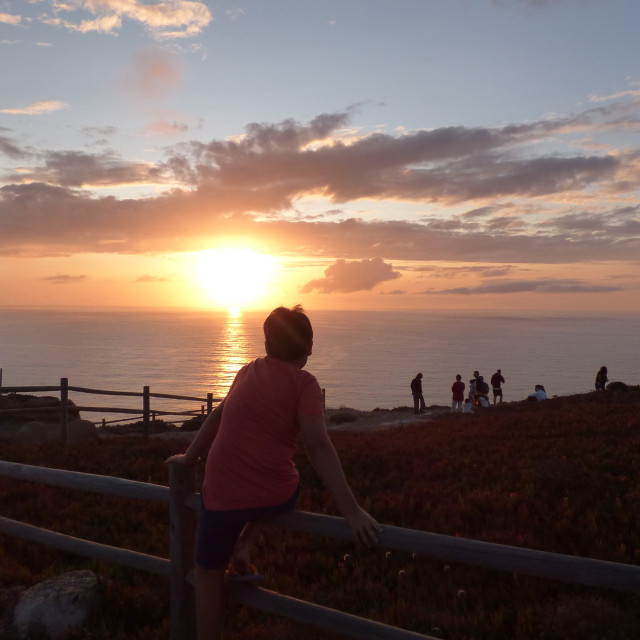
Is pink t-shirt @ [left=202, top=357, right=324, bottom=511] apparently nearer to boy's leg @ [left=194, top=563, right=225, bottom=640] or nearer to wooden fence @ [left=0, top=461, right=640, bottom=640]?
wooden fence @ [left=0, top=461, right=640, bottom=640]

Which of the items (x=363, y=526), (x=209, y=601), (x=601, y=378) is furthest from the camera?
(x=601, y=378)

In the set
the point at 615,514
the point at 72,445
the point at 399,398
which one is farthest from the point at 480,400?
the point at 399,398

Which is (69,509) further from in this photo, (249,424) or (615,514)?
(615,514)

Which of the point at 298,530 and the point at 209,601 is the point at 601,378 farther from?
the point at 209,601

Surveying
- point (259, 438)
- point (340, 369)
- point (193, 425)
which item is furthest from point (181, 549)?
point (340, 369)

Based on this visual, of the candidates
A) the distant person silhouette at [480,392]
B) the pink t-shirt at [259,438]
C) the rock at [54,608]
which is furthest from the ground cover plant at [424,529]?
the distant person silhouette at [480,392]

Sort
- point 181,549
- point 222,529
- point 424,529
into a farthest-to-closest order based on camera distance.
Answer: point 424,529 < point 181,549 < point 222,529

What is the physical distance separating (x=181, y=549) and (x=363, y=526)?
172 cm

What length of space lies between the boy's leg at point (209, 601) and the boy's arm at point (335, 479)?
3.33ft

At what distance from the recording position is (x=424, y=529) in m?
7.55

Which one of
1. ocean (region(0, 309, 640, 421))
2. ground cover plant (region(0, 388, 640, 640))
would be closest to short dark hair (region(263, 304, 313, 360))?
ground cover plant (region(0, 388, 640, 640))

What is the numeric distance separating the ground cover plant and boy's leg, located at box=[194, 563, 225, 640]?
115cm

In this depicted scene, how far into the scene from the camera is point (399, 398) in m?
95.6

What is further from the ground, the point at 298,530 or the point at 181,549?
the point at 298,530
